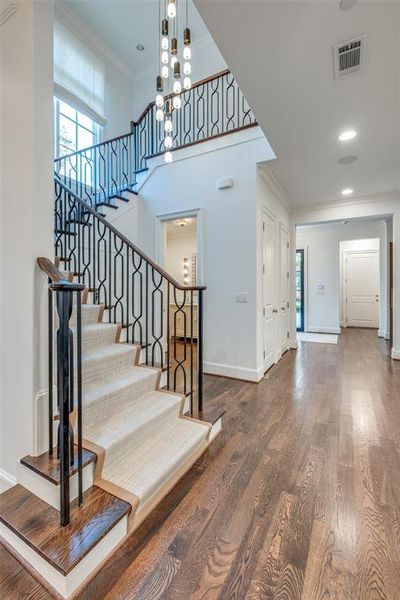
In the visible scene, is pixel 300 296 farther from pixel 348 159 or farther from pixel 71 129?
pixel 71 129

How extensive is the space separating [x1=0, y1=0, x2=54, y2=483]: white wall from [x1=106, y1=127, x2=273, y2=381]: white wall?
98.0 inches

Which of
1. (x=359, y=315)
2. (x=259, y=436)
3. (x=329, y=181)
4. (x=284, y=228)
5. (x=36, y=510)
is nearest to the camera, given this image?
(x=36, y=510)

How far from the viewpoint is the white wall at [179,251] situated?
6.83 m

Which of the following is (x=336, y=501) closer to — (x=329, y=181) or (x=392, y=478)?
(x=392, y=478)

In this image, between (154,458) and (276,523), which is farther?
(154,458)

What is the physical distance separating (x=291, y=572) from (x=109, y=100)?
7799mm

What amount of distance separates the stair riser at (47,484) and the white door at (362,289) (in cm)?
858

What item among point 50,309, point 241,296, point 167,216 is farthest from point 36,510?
point 167,216

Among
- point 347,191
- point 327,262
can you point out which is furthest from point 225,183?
point 327,262

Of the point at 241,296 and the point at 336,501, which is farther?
the point at 241,296

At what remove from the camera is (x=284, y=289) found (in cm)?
520

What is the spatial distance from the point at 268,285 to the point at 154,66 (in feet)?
19.9

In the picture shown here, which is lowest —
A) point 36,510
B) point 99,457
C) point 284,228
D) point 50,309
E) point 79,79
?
point 36,510

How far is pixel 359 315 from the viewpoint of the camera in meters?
8.16
